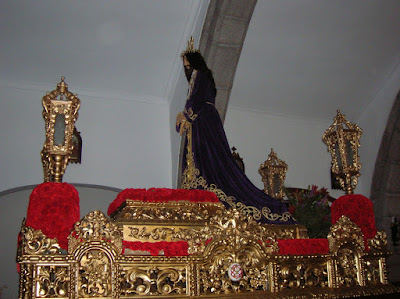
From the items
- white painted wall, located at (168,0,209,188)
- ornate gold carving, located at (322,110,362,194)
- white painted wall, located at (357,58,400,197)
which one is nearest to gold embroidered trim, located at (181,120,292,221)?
ornate gold carving, located at (322,110,362,194)

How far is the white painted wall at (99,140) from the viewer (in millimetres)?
5988

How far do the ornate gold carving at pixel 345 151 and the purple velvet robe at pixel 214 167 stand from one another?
0.59 meters

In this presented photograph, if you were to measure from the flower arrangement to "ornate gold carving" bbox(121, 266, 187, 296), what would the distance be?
2.08m

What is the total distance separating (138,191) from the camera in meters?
3.33

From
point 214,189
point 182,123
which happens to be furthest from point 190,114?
point 214,189

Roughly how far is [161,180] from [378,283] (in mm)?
3765

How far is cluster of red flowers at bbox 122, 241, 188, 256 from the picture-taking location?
2.82 metres

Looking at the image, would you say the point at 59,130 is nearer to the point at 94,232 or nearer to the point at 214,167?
the point at 94,232

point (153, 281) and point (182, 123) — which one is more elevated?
point (182, 123)

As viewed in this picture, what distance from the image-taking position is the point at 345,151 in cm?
381

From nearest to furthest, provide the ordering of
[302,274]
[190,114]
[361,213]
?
[302,274] → [361,213] → [190,114]

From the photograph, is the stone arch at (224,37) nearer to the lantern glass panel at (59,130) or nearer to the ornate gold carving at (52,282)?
the lantern glass panel at (59,130)

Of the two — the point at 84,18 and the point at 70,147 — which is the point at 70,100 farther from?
the point at 84,18

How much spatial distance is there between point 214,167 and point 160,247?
1.32 metres
